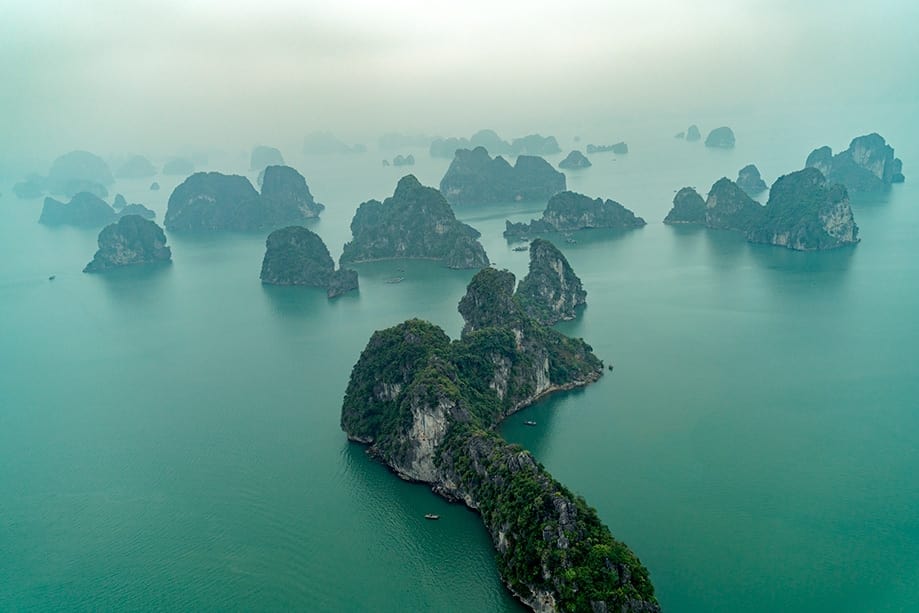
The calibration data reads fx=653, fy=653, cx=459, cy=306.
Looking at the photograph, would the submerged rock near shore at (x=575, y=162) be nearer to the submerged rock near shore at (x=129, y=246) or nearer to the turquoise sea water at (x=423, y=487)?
the turquoise sea water at (x=423, y=487)

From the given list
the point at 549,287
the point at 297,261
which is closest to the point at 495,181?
the point at 297,261

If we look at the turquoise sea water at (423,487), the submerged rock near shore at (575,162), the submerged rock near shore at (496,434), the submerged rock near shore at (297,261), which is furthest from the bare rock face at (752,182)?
the submerged rock near shore at (496,434)

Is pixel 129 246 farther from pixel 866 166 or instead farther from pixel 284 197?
pixel 866 166

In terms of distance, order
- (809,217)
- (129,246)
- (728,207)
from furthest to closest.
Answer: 1. (129,246)
2. (728,207)
3. (809,217)

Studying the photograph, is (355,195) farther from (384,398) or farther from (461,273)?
(384,398)

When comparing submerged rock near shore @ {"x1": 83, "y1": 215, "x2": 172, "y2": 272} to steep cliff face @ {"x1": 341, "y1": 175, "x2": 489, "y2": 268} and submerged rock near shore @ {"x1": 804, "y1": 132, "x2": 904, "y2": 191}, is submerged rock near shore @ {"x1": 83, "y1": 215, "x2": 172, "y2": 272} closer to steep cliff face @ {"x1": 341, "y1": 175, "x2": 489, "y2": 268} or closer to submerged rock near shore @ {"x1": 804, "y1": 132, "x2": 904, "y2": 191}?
steep cliff face @ {"x1": 341, "y1": 175, "x2": 489, "y2": 268}

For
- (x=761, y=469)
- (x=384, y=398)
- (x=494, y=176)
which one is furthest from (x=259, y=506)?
(x=494, y=176)
